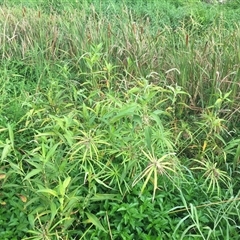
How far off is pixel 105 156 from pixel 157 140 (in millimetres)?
242

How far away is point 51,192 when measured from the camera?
67.3 inches

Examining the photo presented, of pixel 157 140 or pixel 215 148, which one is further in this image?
pixel 215 148

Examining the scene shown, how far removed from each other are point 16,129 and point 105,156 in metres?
0.63

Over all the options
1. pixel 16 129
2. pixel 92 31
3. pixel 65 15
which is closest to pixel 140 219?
pixel 16 129

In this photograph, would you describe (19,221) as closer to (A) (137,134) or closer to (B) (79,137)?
(B) (79,137)

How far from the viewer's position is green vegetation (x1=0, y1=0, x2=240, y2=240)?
1.85m

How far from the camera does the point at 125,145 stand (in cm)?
201

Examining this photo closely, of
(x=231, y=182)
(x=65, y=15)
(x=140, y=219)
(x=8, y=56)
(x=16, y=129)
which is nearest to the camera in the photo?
(x=140, y=219)

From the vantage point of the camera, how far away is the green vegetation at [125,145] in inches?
72.9

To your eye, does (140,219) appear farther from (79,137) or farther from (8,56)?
(8,56)

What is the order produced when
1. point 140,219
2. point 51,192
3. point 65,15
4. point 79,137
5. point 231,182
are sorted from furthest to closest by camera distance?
point 65,15, point 231,182, point 79,137, point 140,219, point 51,192

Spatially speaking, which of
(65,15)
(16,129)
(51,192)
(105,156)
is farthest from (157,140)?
(65,15)

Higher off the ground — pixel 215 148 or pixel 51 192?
pixel 51 192

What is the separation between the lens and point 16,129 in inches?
95.1
